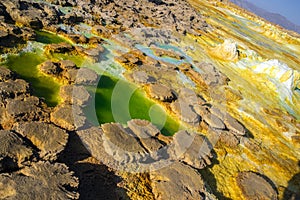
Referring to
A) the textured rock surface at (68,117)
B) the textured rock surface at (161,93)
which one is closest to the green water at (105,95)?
the textured rock surface at (161,93)

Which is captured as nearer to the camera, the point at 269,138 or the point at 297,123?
the point at 269,138

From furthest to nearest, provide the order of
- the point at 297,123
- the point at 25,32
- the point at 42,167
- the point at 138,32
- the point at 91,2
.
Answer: the point at 91,2 < the point at 138,32 < the point at 297,123 < the point at 25,32 < the point at 42,167

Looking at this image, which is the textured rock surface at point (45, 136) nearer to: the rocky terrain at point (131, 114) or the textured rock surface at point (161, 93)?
the rocky terrain at point (131, 114)

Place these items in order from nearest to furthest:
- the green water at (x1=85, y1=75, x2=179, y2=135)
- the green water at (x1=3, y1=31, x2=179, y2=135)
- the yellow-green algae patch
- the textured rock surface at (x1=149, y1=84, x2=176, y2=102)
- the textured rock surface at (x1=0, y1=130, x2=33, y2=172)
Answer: the textured rock surface at (x1=0, y1=130, x2=33, y2=172) → the yellow-green algae patch → the green water at (x1=3, y1=31, x2=179, y2=135) → the green water at (x1=85, y1=75, x2=179, y2=135) → the textured rock surface at (x1=149, y1=84, x2=176, y2=102)

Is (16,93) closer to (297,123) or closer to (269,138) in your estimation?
(269,138)

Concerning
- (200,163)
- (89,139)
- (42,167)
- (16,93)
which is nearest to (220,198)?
(200,163)

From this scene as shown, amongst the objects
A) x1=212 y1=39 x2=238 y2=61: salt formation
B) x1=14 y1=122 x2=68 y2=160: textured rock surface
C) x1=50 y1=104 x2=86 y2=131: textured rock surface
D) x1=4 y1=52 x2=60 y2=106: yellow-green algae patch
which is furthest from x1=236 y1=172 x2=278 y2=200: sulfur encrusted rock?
x1=212 y1=39 x2=238 y2=61: salt formation

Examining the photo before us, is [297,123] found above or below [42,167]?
below

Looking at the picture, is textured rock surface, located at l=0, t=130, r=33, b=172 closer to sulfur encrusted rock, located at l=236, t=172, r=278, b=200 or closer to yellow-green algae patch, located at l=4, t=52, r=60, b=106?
yellow-green algae patch, located at l=4, t=52, r=60, b=106
